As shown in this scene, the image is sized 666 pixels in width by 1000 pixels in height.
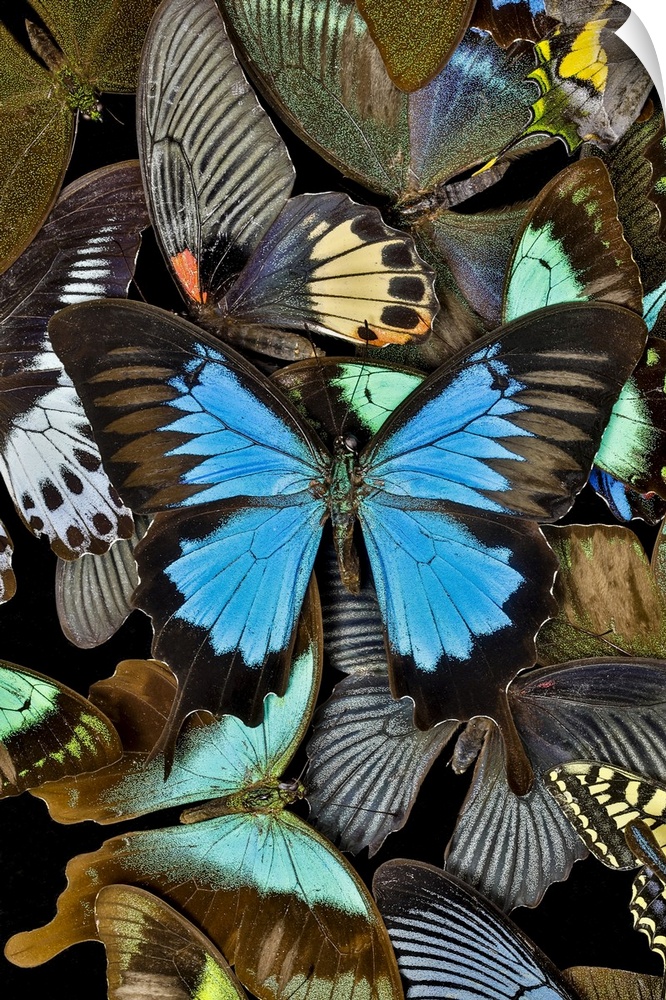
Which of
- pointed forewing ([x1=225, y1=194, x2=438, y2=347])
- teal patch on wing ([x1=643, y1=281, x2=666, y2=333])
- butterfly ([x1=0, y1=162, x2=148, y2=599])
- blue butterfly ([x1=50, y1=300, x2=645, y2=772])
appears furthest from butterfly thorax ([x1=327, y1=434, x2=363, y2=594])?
teal patch on wing ([x1=643, y1=281, x2=666, y2=333])

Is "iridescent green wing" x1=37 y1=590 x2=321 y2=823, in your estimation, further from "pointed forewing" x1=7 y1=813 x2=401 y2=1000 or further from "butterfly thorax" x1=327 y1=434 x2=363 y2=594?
"butterfly thorax" x1=327 y1=434 x2=363 y2=594

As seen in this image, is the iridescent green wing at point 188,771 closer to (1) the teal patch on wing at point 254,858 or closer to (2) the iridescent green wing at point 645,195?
(1) the teal patch on wing at point 254,858

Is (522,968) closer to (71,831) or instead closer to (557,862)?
(557,862)

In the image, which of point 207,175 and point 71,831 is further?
point 71,831

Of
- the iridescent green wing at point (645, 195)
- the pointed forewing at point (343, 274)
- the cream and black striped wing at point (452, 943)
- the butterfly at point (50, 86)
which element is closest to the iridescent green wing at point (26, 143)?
the butterfly at point (50, 86)

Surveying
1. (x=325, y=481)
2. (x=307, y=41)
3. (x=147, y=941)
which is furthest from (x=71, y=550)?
(x=307, y=41)

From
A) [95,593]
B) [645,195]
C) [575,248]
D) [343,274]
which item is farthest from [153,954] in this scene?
[645,195]
